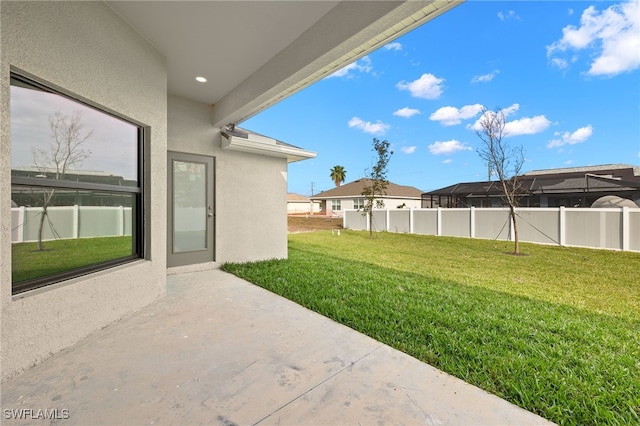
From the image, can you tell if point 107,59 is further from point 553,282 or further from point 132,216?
point 553,282

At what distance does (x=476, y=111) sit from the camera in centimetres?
965

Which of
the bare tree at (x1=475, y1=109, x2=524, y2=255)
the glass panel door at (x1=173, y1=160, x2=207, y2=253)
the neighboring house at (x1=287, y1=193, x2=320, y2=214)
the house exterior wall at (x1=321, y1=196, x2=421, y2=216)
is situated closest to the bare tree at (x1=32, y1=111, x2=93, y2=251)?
the glass panel door at (x1=173, y1=160, x2=207, y2=253)

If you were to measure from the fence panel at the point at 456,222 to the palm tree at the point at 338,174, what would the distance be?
2759cm

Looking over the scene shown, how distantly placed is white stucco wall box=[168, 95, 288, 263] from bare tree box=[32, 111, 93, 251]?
2175 millimetres

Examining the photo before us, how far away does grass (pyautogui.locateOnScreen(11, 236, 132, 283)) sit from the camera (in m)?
2.05

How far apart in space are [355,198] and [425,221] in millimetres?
13409

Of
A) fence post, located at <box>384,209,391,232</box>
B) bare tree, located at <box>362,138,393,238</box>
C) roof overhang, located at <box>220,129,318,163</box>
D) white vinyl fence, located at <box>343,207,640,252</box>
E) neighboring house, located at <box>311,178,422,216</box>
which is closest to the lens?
roof overhang, located at <box>220,129,318,163</box>

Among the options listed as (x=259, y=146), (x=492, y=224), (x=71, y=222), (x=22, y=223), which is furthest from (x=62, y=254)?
(x=492, y=224)

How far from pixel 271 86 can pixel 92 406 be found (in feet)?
12.3

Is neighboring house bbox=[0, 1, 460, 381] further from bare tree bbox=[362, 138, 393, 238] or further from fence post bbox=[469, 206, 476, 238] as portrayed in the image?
fence post bbox=[469, 206, 476, 238]

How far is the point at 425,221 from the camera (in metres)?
13.3

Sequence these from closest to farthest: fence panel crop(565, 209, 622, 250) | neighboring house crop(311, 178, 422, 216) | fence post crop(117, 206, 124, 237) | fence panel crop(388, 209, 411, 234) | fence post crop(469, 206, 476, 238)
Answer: fence post crop(117, 206, 124, 237)
fence panel crop(565, 209, 622, 250)
fence post crop(469, 206, 476, 238)
fence panel crop(388, 209, 411, 234)
neighboring house crop(311, 178, 422, 216)

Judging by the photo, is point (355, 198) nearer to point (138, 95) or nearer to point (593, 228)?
point (593, 228)

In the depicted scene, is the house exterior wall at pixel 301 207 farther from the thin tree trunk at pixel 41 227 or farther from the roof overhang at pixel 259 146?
the thin tree trunk at pixel 41 227
